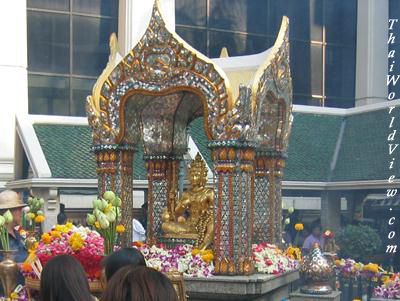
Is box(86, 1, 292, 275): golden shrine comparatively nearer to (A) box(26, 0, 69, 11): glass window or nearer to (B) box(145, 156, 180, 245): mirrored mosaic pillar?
(B) box(145, 156, 180, 245): mirrored mosaic pillar

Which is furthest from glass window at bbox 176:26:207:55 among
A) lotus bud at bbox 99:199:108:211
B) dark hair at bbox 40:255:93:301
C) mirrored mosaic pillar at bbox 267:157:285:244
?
dark hair at bbox 40:255:93:301

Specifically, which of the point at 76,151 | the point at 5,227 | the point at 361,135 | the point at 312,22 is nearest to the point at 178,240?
the point at 5,227

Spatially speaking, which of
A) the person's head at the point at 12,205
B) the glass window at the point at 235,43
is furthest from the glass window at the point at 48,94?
the person's head at the point at 12,205

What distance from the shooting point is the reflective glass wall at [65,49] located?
23.7m

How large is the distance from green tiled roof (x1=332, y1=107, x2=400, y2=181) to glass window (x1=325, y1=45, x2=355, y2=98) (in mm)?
6694

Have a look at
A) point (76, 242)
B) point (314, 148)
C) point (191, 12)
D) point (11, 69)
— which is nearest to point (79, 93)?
point (11, 69)

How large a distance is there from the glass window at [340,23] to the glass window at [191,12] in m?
4.73

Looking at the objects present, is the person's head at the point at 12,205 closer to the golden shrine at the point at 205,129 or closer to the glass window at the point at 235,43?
the golden shrine at the point at 205,129

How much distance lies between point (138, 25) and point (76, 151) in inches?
241

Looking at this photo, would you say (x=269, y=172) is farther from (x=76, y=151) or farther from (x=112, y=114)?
(x=76, y=151)

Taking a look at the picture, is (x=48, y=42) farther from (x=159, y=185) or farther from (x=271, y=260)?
(x=271, y=260)

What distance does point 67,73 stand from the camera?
24.2m

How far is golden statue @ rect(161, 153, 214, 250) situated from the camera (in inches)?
403

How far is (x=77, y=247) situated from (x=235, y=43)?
1949 centimetres
